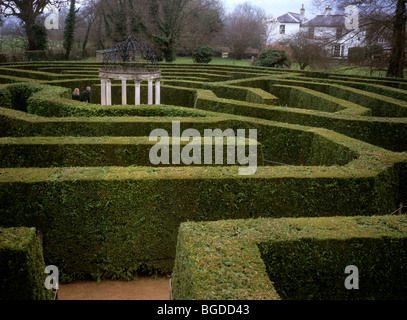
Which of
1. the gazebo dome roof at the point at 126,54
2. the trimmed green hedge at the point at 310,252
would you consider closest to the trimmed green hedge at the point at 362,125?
the gazebo dome roof at the point at 126,54

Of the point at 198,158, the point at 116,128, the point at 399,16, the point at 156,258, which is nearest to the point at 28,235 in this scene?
the point at 156,258

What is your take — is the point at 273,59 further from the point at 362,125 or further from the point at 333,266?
the point at 333,266

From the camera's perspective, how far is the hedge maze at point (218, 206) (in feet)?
19.7

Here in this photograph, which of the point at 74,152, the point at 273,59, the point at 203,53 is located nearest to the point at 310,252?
the point at 74,152

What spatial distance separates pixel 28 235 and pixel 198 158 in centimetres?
590

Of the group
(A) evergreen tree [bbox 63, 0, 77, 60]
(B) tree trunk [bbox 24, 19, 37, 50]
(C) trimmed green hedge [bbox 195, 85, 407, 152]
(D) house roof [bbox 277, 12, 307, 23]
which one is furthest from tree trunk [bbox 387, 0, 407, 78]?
(D) house roof [bbox 277, 12, 307, 23]

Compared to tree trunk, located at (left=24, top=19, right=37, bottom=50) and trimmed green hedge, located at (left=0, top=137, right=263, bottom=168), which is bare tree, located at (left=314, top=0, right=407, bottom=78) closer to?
trimmed green hedge, located at (left=0, top=137, right=263, bottom=168)

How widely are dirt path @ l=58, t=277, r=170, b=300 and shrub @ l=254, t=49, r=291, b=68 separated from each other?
38.6 metres

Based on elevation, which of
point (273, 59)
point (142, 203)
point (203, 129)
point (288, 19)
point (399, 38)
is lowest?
point (142, 203)

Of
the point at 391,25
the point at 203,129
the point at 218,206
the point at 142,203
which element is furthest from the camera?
the point at 391,25

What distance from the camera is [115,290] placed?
8.19m

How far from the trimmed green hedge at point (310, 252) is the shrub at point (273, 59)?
39.1 metres

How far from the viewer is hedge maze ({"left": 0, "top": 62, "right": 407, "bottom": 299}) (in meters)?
6.01

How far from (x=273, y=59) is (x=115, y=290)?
39.2 meters
